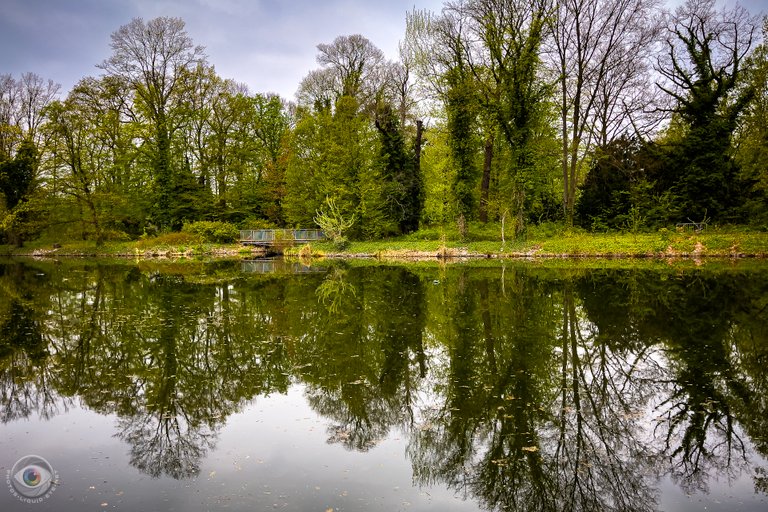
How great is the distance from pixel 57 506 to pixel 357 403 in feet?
10.8

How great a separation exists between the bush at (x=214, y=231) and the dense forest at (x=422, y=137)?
1.96ft

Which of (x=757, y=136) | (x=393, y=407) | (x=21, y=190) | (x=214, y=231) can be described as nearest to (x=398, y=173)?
(x=214, y=231)

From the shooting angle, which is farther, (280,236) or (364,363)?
(280,236)

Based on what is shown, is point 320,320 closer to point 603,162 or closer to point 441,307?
point 441,307

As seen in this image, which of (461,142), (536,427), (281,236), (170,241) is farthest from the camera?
(281,236)

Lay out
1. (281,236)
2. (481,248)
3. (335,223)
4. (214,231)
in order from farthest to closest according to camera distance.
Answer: (214,231) → (281,236) → (335,223) → (481,248)

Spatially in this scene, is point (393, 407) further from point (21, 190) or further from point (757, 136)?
point (21, 190)

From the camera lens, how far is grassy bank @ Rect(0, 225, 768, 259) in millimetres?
27000

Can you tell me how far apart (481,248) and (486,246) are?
1.17 feet

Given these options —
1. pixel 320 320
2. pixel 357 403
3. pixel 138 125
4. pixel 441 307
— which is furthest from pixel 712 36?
pixel 138 125

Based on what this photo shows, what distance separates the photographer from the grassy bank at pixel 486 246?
2700 cm

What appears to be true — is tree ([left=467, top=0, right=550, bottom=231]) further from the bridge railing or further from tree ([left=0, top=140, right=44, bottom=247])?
tree ([left=0, top=140, right=44, bottom=247])

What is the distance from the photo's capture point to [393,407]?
624 centimetres

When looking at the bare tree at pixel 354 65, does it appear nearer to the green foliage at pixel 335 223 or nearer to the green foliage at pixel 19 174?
the green foliage at pixel 335 223
